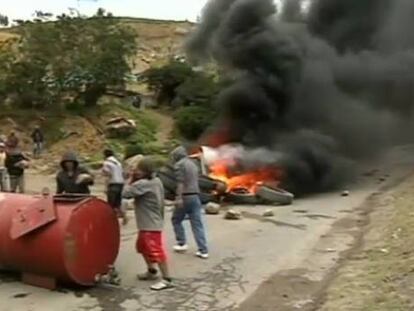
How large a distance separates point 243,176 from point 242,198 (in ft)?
6.82

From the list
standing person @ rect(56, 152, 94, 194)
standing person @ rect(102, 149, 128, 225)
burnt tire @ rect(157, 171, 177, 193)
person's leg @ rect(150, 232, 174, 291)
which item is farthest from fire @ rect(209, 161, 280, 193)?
person's leg @ rect(150, 232, 174, 291)

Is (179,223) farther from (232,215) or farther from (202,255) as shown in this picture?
(232,215)

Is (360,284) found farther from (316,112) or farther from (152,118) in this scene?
(152,118)

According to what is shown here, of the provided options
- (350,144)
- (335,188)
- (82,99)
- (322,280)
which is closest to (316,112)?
(350,144)

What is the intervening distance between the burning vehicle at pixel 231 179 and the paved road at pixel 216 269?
4.16 ft

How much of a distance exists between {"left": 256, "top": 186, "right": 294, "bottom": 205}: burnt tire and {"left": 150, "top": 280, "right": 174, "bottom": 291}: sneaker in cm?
784

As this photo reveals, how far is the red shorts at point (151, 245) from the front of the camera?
8.36 meters

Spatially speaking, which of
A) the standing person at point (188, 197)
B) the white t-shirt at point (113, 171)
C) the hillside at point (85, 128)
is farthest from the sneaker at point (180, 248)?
the hillside at point (85, 128)

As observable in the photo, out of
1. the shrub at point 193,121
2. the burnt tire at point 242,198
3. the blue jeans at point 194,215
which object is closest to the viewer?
the blue jeans at point 194,215

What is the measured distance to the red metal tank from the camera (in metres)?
7.95

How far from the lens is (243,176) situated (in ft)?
59.8

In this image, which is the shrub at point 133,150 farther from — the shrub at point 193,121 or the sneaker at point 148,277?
the sneaker at point 148,277

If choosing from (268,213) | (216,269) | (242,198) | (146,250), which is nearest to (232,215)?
(268,213)

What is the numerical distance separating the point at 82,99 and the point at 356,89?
11826mm
